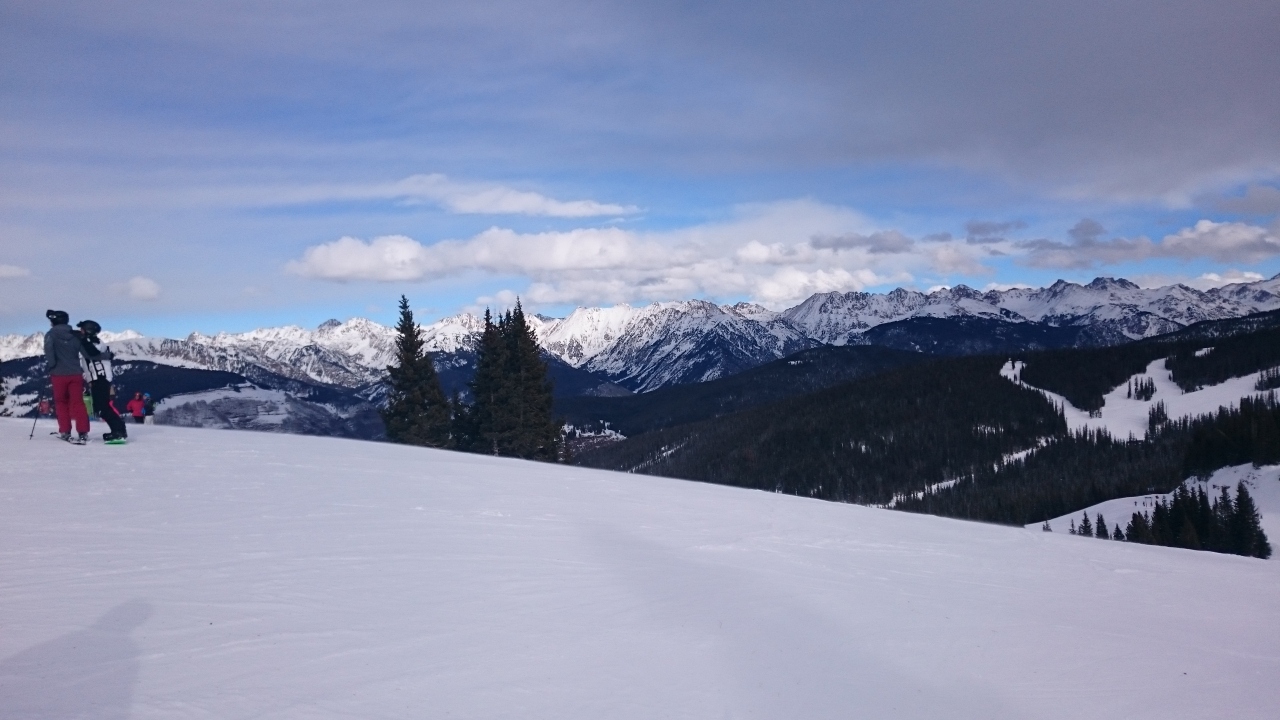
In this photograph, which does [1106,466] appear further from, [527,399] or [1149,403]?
[527,399]

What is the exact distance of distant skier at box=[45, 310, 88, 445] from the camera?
15234 millimetres

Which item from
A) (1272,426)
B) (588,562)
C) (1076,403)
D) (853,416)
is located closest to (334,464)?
(588,562)

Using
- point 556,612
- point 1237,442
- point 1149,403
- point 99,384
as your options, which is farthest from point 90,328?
point 1149,403

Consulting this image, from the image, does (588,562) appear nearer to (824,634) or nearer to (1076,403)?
(824,634)

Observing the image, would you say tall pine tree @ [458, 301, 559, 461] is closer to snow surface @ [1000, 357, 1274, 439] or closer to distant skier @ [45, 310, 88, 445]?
distant skier @ [45, 310, 88, 445]

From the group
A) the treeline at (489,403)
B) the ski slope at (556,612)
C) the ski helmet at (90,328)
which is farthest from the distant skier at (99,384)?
the treeline at (489,403)

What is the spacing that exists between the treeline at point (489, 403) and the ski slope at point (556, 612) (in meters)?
27.5

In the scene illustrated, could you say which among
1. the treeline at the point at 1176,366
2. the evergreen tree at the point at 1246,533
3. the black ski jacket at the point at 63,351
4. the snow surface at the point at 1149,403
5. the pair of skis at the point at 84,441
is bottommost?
the evergreen tree at the point at 1246,533

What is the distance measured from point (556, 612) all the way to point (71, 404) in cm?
1330

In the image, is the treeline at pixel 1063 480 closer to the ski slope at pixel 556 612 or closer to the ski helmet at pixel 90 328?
the ski slope at pixel 556 612

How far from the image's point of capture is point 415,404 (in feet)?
137

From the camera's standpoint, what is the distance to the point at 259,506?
11.6 meters

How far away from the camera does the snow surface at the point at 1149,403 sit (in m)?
154

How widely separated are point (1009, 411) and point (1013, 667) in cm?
18240
